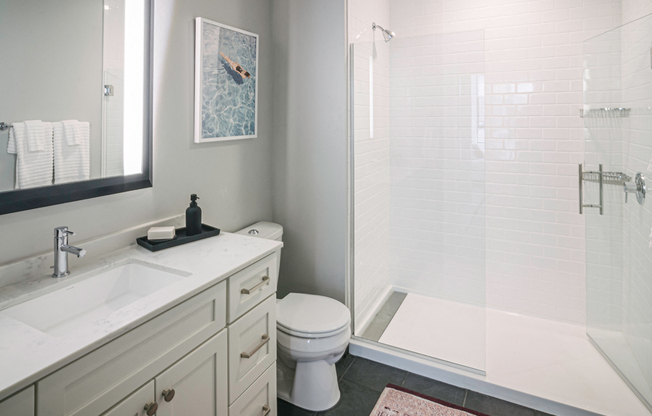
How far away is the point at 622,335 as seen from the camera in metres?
2.15

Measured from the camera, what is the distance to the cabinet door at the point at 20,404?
0.81 meters

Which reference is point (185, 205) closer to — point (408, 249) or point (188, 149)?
point (188, 149)

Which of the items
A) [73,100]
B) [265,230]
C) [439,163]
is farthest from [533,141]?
[73,100]

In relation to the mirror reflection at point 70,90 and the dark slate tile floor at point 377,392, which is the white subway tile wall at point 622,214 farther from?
the mirror reflection at point 70,90

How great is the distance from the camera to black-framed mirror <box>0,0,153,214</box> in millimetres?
1269

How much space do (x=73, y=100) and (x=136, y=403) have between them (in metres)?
1.05

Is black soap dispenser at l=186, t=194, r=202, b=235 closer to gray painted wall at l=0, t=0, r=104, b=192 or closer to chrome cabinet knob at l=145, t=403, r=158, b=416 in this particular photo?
gray painted wall at l=0, t=0, r=104, b=192

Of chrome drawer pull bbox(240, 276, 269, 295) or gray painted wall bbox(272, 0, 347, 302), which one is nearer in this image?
chrome drawer pull bbox(240, 276, 269, 295)

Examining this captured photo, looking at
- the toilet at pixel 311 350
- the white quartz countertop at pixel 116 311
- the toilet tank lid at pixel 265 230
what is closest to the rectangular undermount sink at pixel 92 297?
the white quartz countertop at pixel 116 311

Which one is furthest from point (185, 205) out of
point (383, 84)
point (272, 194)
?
point (383, 84)

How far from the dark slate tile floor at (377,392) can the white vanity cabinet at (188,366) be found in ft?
1.33

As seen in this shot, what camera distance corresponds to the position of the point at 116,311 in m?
1.11

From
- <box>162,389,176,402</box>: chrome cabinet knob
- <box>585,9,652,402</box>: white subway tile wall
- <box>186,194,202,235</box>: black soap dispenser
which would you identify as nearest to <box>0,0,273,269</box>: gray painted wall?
<box>186,194,202,235</box>: black soap dispenser

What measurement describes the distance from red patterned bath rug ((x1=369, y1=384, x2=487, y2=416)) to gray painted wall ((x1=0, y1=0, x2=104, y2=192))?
1.68 meters
